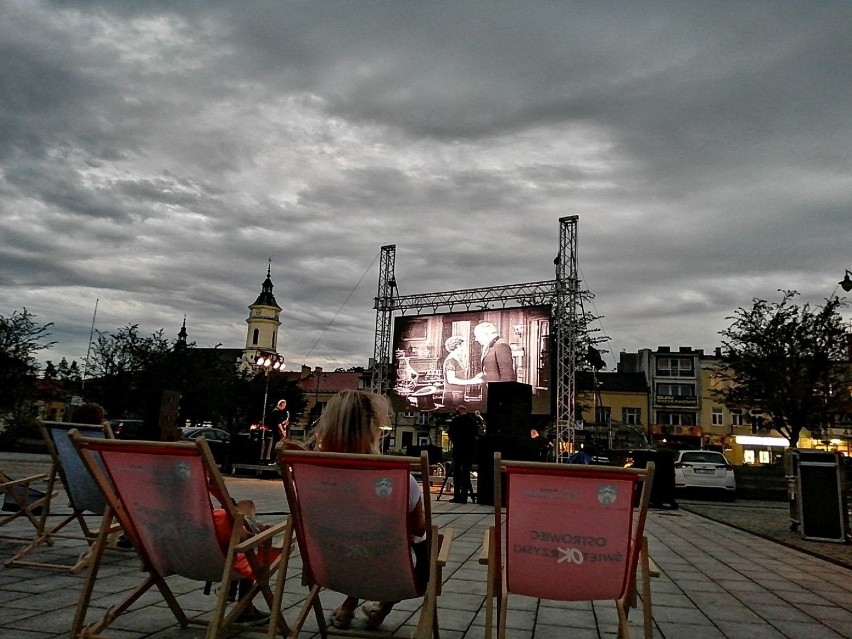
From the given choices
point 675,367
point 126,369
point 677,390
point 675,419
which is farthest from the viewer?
point 675,367

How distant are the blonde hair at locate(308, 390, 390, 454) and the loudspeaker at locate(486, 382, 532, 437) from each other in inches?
310

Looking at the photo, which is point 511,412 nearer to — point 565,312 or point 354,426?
point 354,426

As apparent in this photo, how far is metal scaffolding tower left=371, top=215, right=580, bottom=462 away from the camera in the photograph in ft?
65.5

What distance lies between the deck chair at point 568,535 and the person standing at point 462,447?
7860 mm

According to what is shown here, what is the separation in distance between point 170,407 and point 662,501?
9.71 m

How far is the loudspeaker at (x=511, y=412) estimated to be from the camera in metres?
10.5

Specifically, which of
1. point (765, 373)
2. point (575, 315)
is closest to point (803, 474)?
point (575, 315)

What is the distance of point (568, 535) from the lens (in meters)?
2.31

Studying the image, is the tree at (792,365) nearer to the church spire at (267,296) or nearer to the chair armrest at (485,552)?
the chair armrest at (485,552)

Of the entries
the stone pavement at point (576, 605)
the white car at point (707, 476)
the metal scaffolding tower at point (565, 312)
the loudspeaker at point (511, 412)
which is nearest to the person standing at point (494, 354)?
the metal scaffolding tower at point (565, 312)

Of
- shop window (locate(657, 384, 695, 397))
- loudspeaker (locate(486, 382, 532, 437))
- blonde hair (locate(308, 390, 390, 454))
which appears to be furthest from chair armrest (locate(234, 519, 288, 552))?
shop window (locate(657, 384, 695, 397))

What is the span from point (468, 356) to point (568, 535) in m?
20.2

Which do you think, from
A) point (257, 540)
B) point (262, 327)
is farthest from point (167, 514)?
point (262, 327)

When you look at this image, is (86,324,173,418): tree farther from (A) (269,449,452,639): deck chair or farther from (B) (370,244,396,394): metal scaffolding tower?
(A) (269,449,452,639): deck chair
